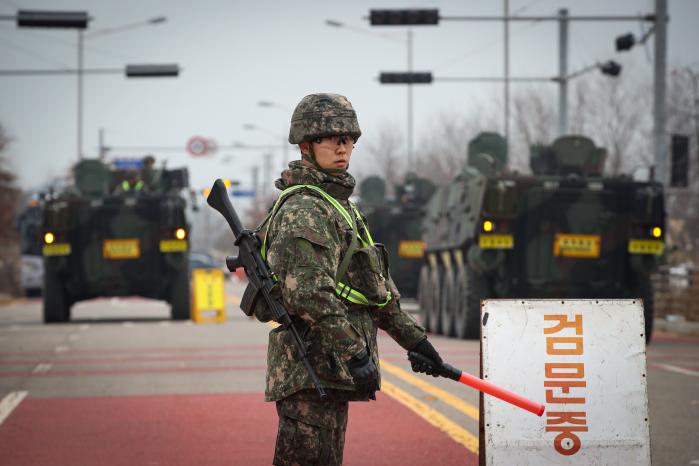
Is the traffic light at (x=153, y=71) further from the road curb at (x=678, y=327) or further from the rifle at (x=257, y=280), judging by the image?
the rifle at (x=257, y=280)

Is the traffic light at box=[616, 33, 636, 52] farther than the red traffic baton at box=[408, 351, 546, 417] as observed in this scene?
Yes

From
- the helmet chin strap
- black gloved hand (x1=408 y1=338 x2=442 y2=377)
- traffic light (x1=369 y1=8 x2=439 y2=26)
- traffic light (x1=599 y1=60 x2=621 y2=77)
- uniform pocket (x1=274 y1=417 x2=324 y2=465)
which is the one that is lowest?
uniform pocket (x1=274 y1=417 x2=324 y2=465)

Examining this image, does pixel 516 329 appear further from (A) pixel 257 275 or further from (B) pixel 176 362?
(B) pixel 176 362

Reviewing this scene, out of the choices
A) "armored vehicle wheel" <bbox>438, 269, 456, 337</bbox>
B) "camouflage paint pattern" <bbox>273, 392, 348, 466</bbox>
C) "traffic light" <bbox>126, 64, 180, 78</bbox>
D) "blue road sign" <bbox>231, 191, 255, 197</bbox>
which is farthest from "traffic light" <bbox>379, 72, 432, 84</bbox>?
"blue road sign" <bbox>231, 191, 255, 197</bbox>

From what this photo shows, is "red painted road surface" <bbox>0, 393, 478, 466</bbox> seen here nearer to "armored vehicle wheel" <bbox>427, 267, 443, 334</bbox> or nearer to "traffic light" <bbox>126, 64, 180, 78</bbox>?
"armored vehicle wheel" <bbox>427, 267, 443, 334</bbox>

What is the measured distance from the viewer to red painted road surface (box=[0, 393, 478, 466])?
950 cm

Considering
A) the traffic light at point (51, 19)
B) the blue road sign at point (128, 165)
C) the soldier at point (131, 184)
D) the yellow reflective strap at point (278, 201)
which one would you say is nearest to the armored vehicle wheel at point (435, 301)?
the soldier at point (131, 184)

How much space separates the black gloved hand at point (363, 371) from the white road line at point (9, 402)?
6.63m

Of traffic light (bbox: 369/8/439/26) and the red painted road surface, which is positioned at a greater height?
traffic light (bbox: 369/8/439/26)

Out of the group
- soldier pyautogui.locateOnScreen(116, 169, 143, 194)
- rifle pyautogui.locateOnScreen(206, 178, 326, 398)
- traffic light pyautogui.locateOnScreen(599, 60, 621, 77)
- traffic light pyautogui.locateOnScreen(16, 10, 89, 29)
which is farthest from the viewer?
traffic light pyautogui.locateOnScreen(599, 60, 621, 77)

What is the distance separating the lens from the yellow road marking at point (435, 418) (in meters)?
10.1

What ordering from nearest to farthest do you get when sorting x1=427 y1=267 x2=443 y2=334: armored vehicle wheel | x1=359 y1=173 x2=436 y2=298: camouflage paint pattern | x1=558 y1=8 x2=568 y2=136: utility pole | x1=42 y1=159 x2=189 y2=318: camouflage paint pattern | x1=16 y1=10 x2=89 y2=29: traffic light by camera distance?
x1=427 y1=267 x2=443 y2=334: armored vehicle wheel → x1=42 y1=159 x2=189 y2=318: camouflage paint pattern → x1=16 y1=10 x2=89 y2=29: traffic light → x1=359 y1=173 x2=436 y2=298: camouflage paint pattern → x1=558 y1=8 x2=568 y2=136: utility pole

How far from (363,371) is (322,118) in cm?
102

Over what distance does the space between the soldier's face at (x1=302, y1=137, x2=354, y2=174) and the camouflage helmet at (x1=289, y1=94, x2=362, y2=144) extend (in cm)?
4
